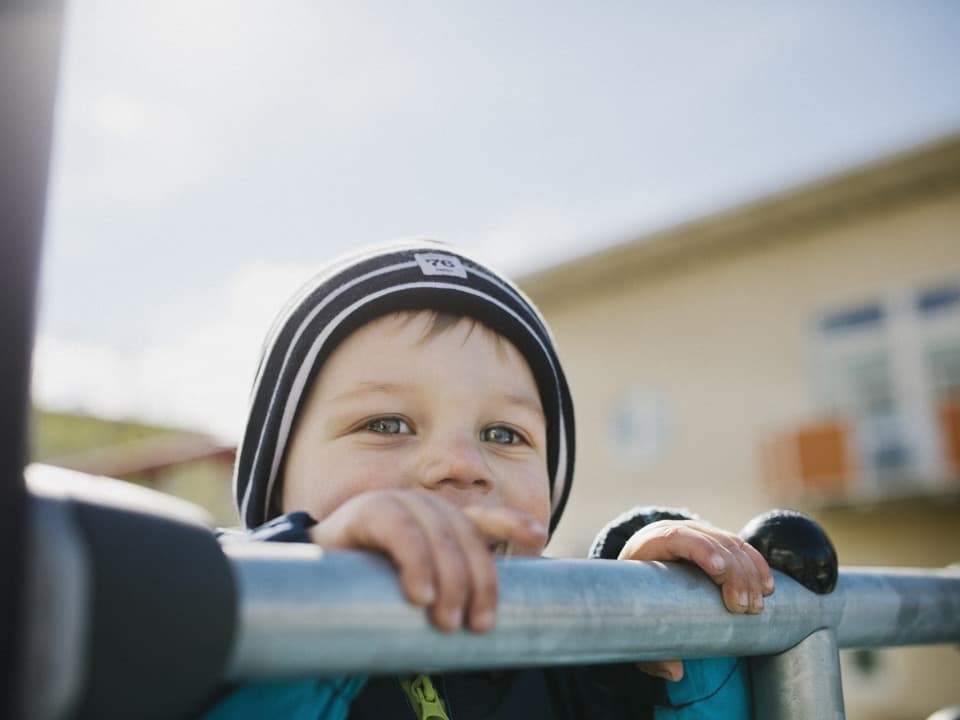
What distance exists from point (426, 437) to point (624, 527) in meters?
0.24

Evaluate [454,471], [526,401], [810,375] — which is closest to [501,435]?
[526,401]

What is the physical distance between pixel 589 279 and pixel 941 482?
191 inches

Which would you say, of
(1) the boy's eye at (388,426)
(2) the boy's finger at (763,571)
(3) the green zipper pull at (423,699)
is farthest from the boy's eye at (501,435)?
(2) the boy's finger at (763,571)

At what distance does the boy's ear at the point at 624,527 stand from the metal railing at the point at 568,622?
0.71ft

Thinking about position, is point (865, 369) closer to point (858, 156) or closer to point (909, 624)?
point (858, 156)

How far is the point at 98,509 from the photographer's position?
14.0 inches

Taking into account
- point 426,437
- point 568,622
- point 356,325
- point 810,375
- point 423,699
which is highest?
point 810,375

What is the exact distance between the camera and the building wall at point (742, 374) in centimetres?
947

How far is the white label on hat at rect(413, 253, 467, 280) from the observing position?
1.23 m

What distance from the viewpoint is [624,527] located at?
97cm

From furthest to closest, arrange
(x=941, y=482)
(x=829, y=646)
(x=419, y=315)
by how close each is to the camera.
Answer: (x=941, y=482) < (x=419, y=315) < (x=829, y=646)

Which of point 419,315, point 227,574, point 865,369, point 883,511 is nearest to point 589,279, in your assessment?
point 865,369

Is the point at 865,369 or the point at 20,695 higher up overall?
the point at 865,369

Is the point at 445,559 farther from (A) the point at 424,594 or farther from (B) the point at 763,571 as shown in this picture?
(B) the point at 763,571
